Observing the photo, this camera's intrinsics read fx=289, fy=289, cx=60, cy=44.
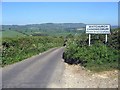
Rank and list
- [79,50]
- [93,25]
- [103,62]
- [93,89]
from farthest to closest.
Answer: [93,25] → [79,50] → [103,62] → [93,89]

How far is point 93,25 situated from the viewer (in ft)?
78.5

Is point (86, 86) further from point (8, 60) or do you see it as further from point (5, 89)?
point (8, 60)

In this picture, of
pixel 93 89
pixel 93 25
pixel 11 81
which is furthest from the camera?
pixel 93 25

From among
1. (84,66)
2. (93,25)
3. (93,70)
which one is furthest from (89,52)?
(93,25)

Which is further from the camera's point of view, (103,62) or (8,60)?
(8,60)

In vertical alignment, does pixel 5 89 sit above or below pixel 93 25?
below

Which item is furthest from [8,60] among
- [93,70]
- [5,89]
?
[5,89]

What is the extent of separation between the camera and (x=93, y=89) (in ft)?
36.0

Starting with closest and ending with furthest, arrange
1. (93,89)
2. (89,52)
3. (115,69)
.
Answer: (93,89)
(115,69)
(89,52)

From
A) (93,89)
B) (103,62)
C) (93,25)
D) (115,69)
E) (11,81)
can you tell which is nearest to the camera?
(93,89)

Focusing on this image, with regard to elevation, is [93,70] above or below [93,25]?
below

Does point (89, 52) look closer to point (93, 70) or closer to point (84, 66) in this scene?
point (84, 66)

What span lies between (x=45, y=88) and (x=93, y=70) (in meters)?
4.67

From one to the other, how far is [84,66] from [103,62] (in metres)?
1.17
